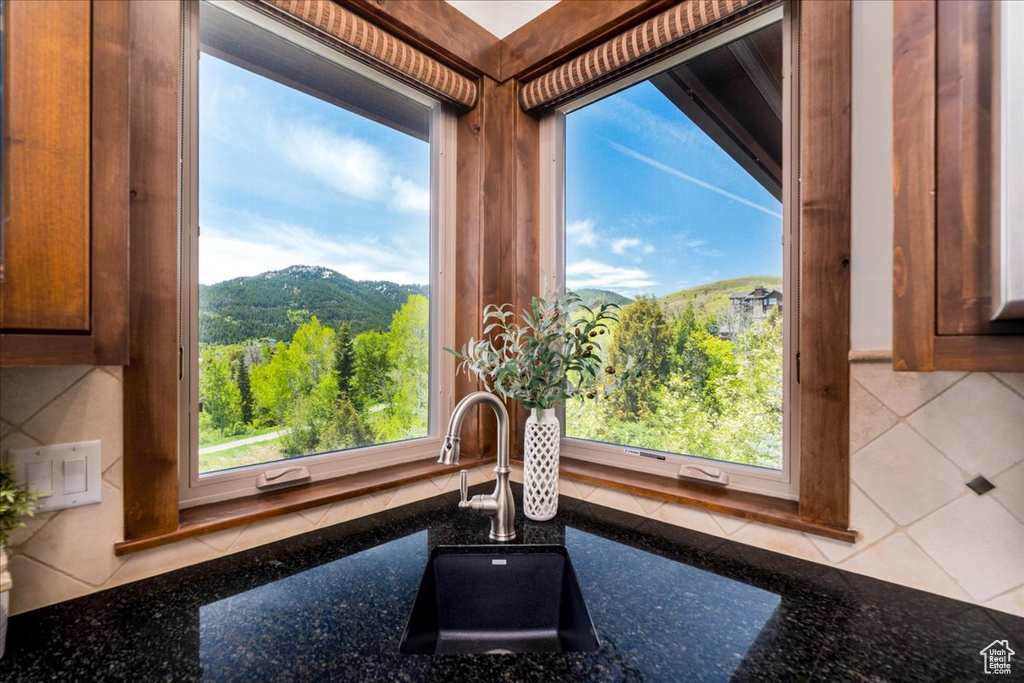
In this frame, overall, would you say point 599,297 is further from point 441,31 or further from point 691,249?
point 441,31

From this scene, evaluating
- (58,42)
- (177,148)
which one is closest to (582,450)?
(177,148)

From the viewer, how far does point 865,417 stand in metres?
0.87

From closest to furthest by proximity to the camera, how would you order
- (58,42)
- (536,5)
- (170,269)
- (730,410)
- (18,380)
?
(58,42)
(18,380)
(170,269)
(730,410)
(536,5)

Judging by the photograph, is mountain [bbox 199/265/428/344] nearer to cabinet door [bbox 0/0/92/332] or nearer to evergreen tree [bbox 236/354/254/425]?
evergreen tree [bbox 236/354/254/425]

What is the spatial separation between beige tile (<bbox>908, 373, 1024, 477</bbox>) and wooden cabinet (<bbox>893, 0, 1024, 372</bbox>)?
13.9 inches

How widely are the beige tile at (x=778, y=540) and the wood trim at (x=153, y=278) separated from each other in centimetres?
120

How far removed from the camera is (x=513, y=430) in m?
1.50

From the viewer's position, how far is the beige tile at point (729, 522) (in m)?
1.02

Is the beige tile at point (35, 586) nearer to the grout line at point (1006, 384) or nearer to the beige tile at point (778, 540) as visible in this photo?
the beige tile at point (778, 540)

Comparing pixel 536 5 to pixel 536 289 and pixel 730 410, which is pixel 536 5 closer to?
pixel 536 289

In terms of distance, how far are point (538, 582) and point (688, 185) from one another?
1100 millimetres

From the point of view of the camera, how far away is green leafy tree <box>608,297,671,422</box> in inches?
50.7

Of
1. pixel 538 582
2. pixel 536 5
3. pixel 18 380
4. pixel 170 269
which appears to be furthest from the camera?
pixel 536 5

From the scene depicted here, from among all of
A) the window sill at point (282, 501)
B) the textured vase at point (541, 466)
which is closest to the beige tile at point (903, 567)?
the textured vase at point (541, 466)
